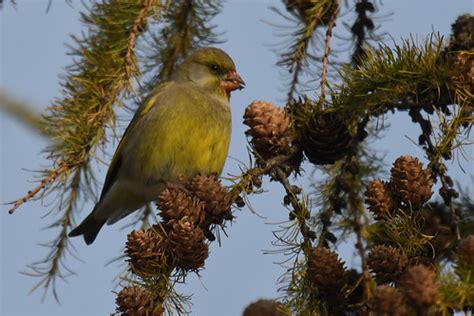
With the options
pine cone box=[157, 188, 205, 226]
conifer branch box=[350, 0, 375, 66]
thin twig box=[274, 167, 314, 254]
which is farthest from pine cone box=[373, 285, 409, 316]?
conifer branch box=[350, 0, 375, 66]

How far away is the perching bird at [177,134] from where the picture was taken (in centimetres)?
354

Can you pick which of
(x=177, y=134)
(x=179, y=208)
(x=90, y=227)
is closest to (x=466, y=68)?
(x=179, y=208)

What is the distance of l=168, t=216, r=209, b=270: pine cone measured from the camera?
7.23ft

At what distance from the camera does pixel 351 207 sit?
2838 mm

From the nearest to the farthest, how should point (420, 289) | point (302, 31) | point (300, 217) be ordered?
point (420, 289), point (300, 217), point (302, 31)

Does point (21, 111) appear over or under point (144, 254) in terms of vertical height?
over

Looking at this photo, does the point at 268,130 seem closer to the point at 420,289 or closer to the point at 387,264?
the point at 387,264

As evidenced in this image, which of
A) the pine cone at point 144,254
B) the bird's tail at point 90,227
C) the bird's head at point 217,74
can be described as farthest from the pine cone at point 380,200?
the bird's tail at point 90,227

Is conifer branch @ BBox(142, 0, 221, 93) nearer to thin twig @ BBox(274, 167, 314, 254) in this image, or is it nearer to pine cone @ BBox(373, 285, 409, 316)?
thin twig @ BBox(274, 167, 314, 254)

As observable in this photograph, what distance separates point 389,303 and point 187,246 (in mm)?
758

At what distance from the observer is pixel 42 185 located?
2.55 m

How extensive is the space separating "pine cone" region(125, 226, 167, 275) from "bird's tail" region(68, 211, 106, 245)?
6.20 feet

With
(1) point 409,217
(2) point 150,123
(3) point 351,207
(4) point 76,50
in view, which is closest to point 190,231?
(1) point 409,217

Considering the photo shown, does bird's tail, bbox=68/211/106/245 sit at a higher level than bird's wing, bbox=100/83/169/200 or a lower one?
lower
